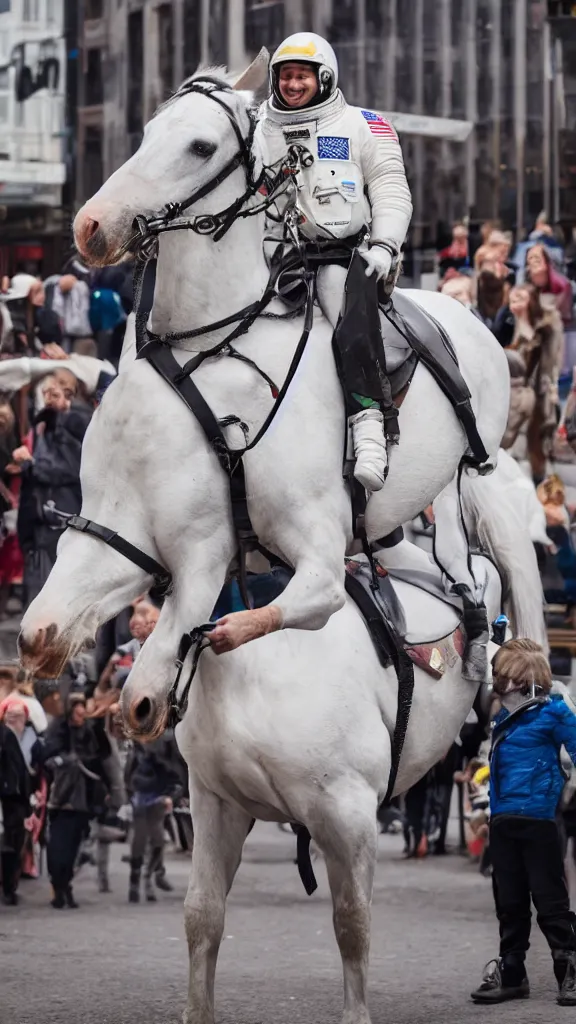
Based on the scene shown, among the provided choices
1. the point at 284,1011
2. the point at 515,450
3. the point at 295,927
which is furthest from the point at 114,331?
the point at 284,1011

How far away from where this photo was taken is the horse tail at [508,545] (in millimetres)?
10258

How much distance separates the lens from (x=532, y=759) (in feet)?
34.1

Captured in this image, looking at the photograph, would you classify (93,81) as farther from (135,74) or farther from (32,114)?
(32,114)

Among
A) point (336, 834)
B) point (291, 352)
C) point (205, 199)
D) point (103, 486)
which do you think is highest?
point (205, 199)

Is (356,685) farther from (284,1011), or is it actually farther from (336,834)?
(284,1011)

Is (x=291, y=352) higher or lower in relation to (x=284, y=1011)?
higher

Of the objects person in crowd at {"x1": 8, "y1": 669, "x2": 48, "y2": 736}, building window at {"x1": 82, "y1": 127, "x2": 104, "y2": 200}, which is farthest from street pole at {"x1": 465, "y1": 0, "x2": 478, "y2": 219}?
person in crowd at {"x1": 8, "y1": 669, "x2": 48, "y2": 736}

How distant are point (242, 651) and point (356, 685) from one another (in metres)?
0.54

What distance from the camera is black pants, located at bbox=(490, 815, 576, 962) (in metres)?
10.3

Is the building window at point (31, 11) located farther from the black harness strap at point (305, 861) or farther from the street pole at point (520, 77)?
the black harness strap at point (305, 861)

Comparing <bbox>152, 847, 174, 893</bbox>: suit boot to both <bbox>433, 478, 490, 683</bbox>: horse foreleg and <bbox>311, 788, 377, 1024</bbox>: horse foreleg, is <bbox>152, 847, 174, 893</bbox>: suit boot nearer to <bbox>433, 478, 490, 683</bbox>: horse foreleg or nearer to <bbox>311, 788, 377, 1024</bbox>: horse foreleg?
<bbox>433, 478, 490, 683</bbox>: horse foreleg

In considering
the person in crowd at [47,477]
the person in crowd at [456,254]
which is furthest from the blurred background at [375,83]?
the person in crowd at [47,477]

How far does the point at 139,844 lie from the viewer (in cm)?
1474

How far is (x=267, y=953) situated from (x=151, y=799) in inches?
112
